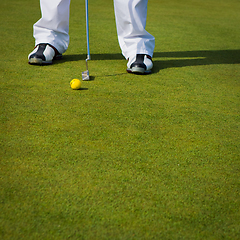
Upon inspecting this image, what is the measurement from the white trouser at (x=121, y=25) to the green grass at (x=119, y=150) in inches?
7.1

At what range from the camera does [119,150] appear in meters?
1.24

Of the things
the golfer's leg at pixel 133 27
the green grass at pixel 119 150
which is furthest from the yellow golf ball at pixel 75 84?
the golfer's leg at pixel 133 27

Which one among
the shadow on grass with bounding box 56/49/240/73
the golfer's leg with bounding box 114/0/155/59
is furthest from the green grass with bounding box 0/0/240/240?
the golfer's leg with bounding box 114/0/155/59

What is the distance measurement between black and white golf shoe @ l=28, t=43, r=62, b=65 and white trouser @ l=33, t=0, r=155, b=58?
61mm

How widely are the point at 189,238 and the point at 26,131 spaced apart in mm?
911

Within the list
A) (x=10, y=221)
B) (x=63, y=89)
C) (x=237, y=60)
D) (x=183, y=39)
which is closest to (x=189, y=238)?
(x=10, y=221)

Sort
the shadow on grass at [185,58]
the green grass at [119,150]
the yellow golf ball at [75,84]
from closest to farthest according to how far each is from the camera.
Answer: the green grass at [119,150]
the yellow golf ball at [75,84]
the shadow on grass at [185,58]

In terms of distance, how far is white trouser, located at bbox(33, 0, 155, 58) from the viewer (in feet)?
7.65

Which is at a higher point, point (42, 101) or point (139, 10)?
point (139, 10)

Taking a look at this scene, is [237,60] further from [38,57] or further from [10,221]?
[10,221]

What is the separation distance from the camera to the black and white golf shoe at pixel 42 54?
7.43ft

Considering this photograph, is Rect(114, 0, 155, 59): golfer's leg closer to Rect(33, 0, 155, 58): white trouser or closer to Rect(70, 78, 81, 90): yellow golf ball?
Rect(33, 0, 155, 58): white trouser

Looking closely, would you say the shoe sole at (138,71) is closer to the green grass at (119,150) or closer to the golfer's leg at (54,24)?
the green grass at (119,150)

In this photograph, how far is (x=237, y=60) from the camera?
2.69 m
